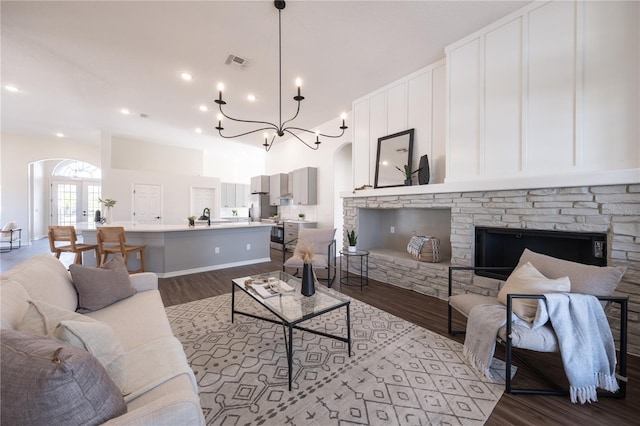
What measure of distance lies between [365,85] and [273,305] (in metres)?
3.77

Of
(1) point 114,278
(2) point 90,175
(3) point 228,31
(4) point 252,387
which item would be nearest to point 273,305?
(4) point 252,387

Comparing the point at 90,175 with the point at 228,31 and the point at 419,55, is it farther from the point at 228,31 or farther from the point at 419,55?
the point at 419,55

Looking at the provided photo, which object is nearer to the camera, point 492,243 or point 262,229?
point 492,243

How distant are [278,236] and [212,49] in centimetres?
484

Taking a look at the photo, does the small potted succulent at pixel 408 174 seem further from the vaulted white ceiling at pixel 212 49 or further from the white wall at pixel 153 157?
the white wall at pixel 153 157

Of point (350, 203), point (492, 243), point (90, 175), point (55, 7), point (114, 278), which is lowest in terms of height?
point (114, 278)

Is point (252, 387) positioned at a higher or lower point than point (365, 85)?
lower

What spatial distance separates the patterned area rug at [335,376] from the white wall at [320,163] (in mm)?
3835

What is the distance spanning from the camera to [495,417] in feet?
4.82

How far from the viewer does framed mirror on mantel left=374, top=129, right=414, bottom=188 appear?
3874 mm

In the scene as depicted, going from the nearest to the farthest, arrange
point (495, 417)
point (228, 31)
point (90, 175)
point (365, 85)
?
point (495, 417) → point (228, 31) → point (365, 85) → point (90, 175)

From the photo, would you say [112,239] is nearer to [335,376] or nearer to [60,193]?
[335,376]

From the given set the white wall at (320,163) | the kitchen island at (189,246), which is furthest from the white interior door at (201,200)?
the kitchen island at (189,246)

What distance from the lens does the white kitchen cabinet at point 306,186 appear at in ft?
20.9
